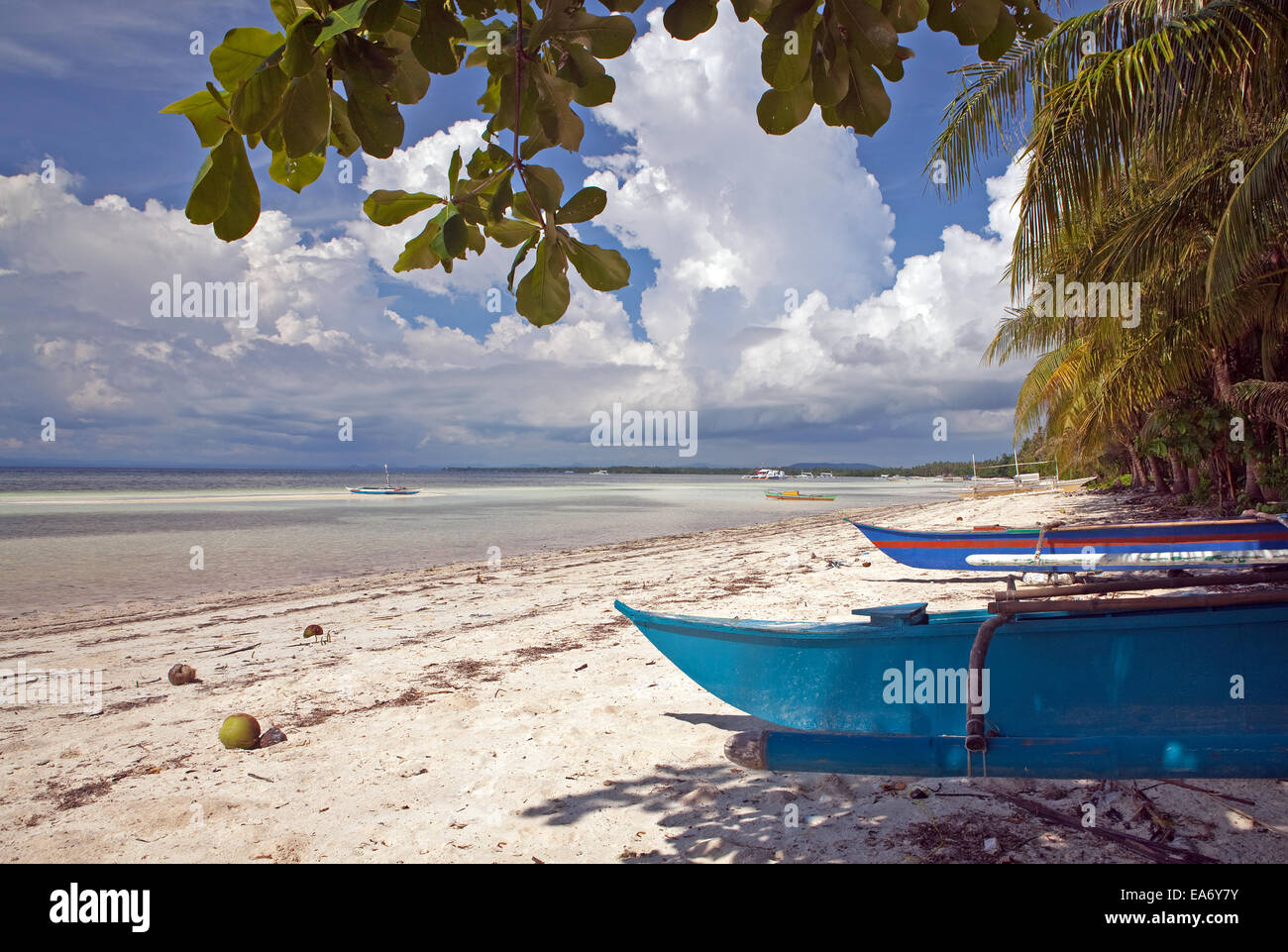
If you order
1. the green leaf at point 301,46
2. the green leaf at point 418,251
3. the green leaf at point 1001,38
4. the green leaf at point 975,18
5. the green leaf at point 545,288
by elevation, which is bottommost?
the green leaf at point 545,288

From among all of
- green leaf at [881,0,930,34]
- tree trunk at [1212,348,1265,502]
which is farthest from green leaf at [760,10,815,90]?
tree trunk at [1212,348,1265,502]

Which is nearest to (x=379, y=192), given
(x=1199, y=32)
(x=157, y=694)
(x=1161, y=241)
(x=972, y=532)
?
(x=157, y=694)

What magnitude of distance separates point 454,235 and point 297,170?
48 cm

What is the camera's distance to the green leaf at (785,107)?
4.18 feet

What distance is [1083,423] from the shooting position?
14430mm

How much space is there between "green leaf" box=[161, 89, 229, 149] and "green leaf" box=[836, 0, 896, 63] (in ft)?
3.22

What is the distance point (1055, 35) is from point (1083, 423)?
35.3 feet

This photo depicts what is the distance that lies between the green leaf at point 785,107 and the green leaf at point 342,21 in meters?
0.74

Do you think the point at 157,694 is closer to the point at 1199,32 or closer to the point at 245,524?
the point at 1199,32

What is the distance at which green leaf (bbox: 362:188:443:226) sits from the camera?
3.98ft

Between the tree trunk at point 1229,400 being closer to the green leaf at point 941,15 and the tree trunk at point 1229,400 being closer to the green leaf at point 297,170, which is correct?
the green leaf at point 941,15

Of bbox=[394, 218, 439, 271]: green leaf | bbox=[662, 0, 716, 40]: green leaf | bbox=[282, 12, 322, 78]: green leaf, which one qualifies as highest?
bbox=[662, 0, 716, 40]: green leaf

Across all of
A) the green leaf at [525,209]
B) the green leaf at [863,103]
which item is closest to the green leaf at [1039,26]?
the green leaf at [863,103]

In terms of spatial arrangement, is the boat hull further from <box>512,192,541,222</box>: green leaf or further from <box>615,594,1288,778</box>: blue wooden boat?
<box>512,192,541,222</box>: green leaf
